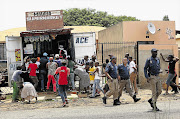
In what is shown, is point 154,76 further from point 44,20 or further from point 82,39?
point 44,20

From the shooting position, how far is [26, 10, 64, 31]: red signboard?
1378 cm

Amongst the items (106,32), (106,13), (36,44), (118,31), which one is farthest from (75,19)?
(36,44)

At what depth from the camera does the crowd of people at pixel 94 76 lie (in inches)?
309

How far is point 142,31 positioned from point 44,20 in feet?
24.3

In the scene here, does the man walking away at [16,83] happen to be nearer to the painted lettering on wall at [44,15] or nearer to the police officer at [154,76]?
the painted lettering on wall at [44,15]

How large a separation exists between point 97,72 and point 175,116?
4533mm

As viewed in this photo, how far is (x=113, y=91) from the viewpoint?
29.2 feet

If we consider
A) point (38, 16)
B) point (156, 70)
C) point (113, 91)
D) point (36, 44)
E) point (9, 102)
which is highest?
point (38, 16)

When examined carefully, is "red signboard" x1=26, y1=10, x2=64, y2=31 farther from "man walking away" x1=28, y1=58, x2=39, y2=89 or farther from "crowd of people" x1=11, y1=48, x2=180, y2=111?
"man walking away" x1=28, y1=58, x2=39, y2=89

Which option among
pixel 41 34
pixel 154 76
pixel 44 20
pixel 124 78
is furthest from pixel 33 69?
pixel 154 76

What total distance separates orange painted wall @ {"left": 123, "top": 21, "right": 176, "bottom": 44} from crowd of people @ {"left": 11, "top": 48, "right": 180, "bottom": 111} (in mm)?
5601

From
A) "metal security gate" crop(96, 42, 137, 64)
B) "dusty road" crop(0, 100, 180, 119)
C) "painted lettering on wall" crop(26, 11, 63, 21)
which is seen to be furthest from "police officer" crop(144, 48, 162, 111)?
"painted lettering on wall" crop(26, 11, 63, 21)

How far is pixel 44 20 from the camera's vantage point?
13.8 m

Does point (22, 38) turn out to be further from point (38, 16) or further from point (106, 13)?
point (106, 13)
